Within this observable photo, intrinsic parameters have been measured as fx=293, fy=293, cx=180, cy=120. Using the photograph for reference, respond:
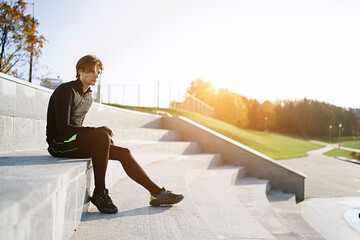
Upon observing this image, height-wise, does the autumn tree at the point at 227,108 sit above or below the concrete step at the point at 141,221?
above

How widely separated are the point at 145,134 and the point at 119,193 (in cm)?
425

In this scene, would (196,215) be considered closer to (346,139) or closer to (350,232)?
(350,232)

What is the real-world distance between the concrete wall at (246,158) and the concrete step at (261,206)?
1.38ft

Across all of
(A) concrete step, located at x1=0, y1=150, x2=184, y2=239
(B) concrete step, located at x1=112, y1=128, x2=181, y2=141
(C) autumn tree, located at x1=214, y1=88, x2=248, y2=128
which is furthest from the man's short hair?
(C) autumn tree, located at x1=214, y1=88, x2=248, y2=128

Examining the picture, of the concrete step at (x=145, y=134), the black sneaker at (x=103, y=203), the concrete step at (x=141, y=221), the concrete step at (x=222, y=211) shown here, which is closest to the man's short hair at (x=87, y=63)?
the black sneaker at (x=103, y=203)

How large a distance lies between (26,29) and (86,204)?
45.6ft

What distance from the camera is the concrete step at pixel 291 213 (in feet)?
15.4

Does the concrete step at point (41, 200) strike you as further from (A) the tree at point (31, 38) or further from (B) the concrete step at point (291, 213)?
(A) the tree at point (31, 38)

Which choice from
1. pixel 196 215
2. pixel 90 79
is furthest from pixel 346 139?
pixel 90 79

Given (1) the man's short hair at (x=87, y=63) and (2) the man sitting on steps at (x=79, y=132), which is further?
(1) the man's short hair at (x=87, y=63)

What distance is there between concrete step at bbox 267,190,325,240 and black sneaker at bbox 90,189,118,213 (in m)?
2.76

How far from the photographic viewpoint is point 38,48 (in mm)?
14570

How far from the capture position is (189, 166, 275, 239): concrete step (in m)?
3.42

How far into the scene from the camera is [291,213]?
19.3 feet
